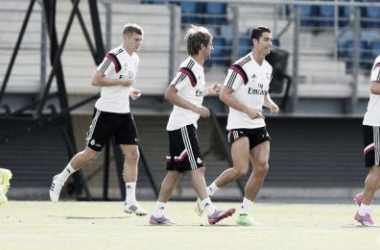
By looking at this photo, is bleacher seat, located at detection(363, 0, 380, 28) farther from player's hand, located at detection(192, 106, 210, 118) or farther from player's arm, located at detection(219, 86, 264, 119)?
player's hand, located at detection(192, 106, 210, 118)

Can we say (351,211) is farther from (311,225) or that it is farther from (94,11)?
(94,11)

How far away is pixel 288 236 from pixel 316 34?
15.5 meters

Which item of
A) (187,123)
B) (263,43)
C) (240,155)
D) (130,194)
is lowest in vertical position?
(130,194)

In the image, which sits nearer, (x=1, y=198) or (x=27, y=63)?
(x=1, y=198)

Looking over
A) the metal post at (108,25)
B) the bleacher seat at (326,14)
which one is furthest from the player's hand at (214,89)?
Answer: the bleacher seat at (326,14)

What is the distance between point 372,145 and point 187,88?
2.02 m

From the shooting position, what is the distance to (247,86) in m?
14.7

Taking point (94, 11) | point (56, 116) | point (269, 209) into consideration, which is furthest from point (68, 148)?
point (269, 209)

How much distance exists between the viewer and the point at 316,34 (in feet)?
90.3

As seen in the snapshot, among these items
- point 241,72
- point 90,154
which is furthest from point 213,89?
point 90,154

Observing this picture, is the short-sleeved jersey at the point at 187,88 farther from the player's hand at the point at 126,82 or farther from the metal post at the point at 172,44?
the metal post at the point at 172,44

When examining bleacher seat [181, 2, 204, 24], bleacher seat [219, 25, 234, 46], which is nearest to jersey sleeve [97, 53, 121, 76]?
bleacher seat [219, 25, 234, 46]

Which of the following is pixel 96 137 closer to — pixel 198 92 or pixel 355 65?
pixel 198 92

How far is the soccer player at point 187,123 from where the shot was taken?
14234 millimetres
